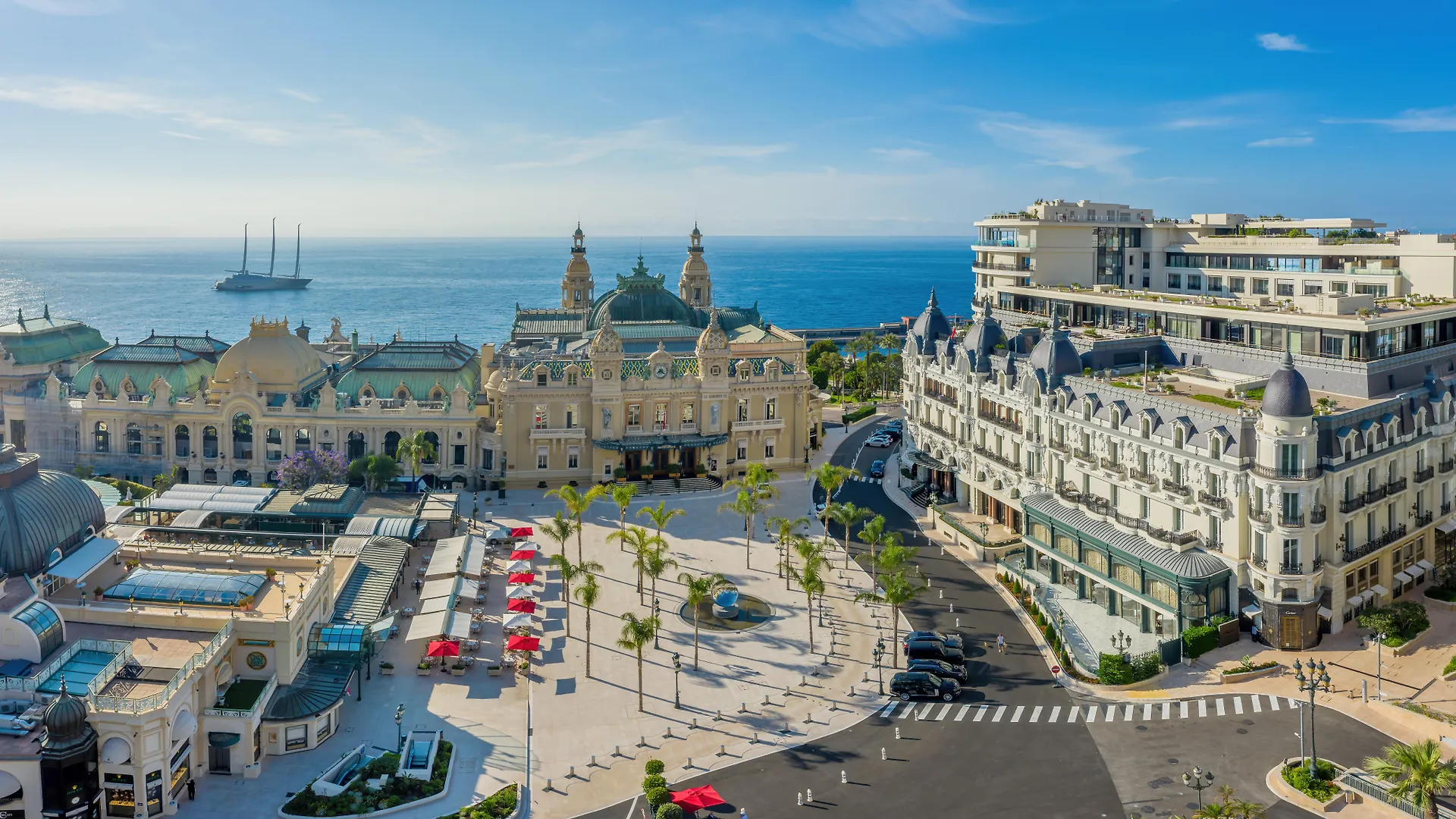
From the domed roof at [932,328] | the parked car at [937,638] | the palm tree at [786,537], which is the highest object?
the domed roof at [932,328]

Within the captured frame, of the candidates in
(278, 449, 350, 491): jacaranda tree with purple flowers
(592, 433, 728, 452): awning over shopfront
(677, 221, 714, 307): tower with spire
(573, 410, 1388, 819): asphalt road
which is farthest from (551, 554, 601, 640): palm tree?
(677, 221, 714, 307): tower with spire

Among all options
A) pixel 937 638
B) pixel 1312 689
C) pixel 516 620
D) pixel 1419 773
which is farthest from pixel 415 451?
pixel 1419 773

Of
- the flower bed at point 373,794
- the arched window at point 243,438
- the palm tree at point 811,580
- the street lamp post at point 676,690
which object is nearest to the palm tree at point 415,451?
the arched window at point 243,438

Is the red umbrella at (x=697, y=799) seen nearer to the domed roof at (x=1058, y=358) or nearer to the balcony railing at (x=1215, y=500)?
the balcony railing at (x=1215, y=500)

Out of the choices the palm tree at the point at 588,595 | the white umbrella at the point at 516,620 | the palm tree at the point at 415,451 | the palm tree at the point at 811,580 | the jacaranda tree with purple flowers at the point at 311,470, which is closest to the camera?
the palm tree at the point at 588,595

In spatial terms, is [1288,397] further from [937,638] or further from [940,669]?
[940,669]

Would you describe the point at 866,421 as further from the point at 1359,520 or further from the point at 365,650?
the point at 365,650

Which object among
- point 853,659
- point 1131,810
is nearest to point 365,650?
point 853,659
